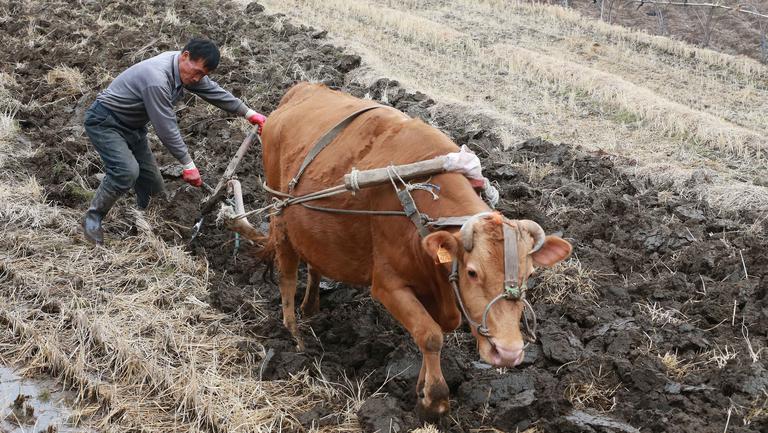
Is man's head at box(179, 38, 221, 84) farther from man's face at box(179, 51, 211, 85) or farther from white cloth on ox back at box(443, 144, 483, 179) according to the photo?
white cloth on ox back at box(443, 144, 483, 179)

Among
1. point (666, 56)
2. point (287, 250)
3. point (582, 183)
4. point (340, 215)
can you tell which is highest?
point (340, 215)

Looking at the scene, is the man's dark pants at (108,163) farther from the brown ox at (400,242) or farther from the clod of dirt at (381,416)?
the clod of dirt at (381,416)

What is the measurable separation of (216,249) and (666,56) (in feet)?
56.8

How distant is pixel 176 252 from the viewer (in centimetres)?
674

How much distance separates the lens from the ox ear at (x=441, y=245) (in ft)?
12.9

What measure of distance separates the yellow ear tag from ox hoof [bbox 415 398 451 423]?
95 centimetres

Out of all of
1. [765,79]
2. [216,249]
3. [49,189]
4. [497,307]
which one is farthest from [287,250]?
[765,79]

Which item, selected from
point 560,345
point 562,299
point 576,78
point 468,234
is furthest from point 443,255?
→ point 576,78

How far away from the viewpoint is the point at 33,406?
15.1 ft

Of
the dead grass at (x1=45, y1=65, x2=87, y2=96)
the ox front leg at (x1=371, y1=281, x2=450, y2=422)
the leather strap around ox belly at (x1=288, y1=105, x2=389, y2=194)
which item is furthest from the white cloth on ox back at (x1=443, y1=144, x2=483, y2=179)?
the dead grass at (x1=45, y1=65, x2=87, y2=96)

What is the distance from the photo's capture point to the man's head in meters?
6.52

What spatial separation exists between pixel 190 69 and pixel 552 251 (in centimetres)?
390

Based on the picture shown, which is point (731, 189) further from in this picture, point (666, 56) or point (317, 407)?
point (666, 56)

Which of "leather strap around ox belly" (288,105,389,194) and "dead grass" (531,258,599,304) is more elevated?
"leather strap around ox belly" (288,105,389,194)
